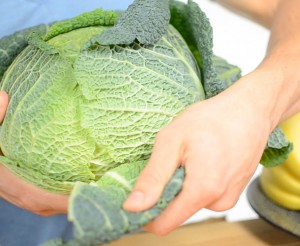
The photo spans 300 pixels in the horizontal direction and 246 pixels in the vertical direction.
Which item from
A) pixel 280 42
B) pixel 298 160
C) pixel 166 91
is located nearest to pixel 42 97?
pixel 166 91

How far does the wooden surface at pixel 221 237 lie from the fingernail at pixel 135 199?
2.10 feet

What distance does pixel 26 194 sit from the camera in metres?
0.89

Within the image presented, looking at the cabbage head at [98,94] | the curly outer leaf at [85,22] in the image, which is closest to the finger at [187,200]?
the cabbage head at [98,94]

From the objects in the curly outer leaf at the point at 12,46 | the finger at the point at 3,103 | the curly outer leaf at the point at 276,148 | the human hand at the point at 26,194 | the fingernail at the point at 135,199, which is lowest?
the human hand at the point at 26,194

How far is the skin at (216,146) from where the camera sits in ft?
2.08

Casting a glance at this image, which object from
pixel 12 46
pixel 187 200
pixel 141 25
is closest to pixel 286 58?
pixel 141 25

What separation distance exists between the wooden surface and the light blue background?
0.53m

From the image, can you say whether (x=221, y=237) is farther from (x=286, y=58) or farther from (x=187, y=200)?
(x=187, y=200)

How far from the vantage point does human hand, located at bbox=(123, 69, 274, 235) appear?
62 centimetres

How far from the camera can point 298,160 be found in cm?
125

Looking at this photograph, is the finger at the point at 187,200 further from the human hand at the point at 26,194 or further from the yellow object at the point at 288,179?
the yellow object at the point at 288,179

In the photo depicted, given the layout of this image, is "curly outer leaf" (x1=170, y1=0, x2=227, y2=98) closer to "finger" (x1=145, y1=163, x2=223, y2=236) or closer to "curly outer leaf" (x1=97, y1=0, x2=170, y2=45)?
"curly outer leaf" (x1=97, y1=0, x2=170, y2=45)

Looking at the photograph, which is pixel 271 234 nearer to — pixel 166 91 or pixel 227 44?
pixel 166 91

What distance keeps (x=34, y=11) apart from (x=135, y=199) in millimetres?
644
